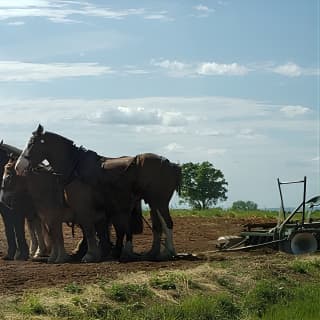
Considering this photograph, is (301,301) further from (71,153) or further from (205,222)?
(205,222)

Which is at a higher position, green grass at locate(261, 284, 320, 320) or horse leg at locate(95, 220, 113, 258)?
horse leg at locate(95, 220, 113, 258)

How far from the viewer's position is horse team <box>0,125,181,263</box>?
1580 centimetres

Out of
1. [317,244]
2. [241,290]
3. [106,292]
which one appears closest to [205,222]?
[317,244]

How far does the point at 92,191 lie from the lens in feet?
52.2

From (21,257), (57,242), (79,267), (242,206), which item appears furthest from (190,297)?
(242,206)

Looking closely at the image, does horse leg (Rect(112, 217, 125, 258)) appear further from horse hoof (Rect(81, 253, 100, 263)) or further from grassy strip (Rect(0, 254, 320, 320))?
grassy strip (Rect(0, 254, 320, 320))

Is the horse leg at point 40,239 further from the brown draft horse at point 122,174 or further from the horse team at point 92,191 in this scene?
the brown draft horse at point 122,174

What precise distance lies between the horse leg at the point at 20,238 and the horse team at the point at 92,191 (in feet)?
1.34

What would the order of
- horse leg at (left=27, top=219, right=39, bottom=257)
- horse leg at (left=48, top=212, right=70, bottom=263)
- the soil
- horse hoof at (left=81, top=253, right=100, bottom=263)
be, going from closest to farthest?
the soil
horse hoof at (left=81, top=253, right=100, bottom=263)
horse leg at (left=48, top=212, right=70, bottom=263)
horse leg at (left=27, top=219, right=39, bottom=257)

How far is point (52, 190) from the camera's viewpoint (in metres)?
16.0

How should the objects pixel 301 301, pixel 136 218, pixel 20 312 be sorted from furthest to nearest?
pixel 136 218
pixel 301 301
pixel 20 312

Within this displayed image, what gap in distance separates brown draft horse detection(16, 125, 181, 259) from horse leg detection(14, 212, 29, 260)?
1438mm

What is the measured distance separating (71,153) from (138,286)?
4490mm

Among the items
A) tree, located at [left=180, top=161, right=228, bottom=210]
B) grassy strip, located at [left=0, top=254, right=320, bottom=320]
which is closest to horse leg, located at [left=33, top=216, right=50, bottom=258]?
grassy strip, located at [left=0, top=254, right=320, bottom=320]
